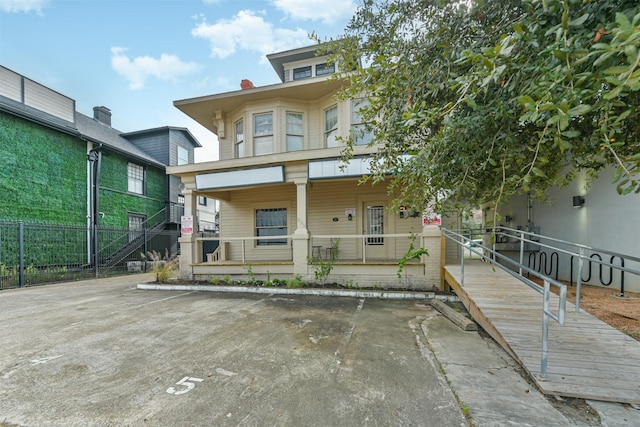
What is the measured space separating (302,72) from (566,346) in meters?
11.1

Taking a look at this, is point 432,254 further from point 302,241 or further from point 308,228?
point 308,228

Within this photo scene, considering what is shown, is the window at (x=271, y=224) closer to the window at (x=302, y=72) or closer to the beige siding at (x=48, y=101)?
the window at (x=302, y=72)

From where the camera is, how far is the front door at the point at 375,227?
9.09 m

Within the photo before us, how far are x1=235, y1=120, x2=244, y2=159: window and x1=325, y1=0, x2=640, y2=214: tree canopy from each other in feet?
22.0

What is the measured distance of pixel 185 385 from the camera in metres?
2.72

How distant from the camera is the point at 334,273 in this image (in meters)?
7.38

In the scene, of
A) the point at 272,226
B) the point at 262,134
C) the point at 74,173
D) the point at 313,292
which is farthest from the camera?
the point at 74,173

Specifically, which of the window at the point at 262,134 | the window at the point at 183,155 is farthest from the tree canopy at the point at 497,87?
the window at the point at 183,155

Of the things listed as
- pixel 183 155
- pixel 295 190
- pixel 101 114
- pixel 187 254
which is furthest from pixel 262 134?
pixel 101 114

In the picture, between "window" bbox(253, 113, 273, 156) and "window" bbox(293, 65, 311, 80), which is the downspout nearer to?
"window" bbox(253, 113, 273, 156)

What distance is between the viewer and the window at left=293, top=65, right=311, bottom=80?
10.7 meters

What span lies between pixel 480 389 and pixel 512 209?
9426 mm

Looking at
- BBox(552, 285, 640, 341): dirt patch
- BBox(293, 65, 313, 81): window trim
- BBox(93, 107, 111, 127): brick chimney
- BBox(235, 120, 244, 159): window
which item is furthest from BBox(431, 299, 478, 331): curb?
BBox(93, 107, 111, 127): brick chimney

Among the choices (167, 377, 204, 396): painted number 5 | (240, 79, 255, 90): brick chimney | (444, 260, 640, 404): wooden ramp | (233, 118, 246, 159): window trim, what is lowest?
(167, 377, 204, 396): painted number 5
